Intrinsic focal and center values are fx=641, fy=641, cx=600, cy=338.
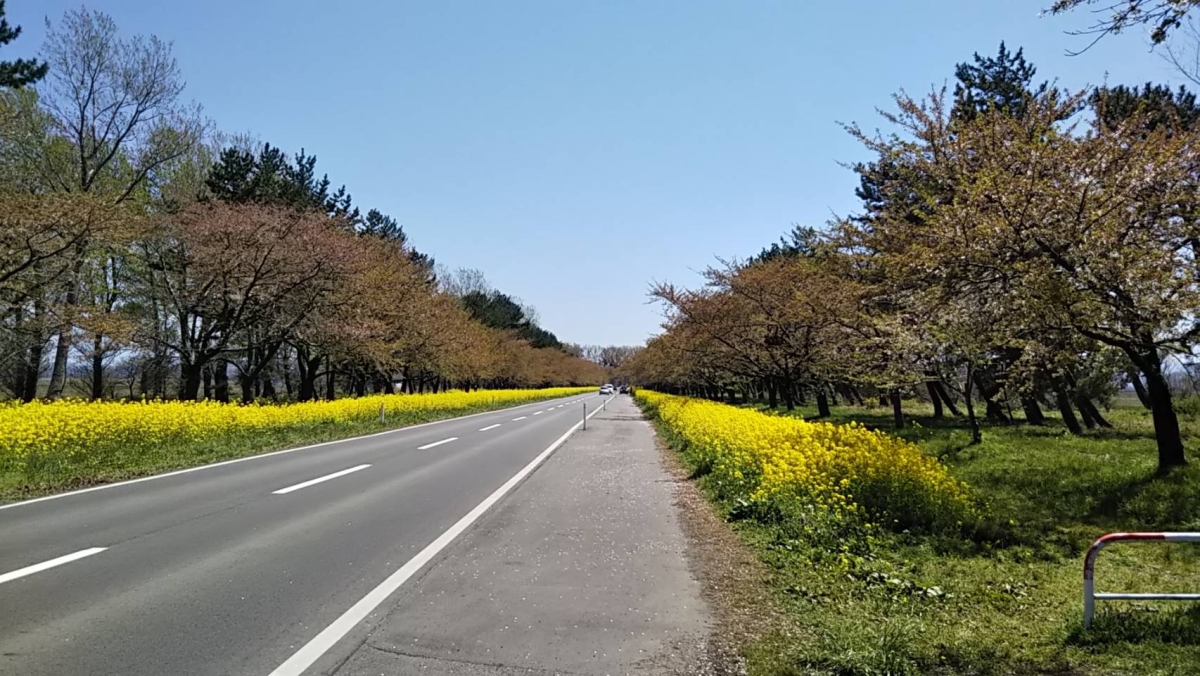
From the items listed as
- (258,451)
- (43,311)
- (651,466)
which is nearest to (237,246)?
(43,311)

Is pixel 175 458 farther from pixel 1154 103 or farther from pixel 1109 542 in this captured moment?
pixel 1154 103

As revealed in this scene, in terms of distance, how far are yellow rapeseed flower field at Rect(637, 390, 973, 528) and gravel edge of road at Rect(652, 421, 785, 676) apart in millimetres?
845

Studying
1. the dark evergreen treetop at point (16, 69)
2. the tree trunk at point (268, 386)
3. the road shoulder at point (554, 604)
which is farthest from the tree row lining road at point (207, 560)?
the tree trunk at point (268, 386)

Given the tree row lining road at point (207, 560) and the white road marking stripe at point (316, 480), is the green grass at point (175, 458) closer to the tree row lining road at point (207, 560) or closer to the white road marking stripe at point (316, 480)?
the tree row lining road at point (207, 560)

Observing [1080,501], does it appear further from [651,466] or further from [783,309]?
[783,309]

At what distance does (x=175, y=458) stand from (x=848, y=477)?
13291 mm

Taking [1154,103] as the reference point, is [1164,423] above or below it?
below

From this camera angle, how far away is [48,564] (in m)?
5.72

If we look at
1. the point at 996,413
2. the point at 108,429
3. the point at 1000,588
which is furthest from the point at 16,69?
the point at 996,413

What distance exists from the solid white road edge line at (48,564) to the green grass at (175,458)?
14.2 ft

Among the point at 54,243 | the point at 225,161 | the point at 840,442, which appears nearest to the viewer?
→ the point at 840,442

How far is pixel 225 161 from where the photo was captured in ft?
97.6

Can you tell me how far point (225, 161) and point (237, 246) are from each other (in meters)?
7.75

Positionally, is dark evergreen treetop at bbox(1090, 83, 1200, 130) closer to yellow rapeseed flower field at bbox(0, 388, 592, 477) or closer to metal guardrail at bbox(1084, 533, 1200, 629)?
metal guardrail at bbox(1084, 533, 1200, 629)
